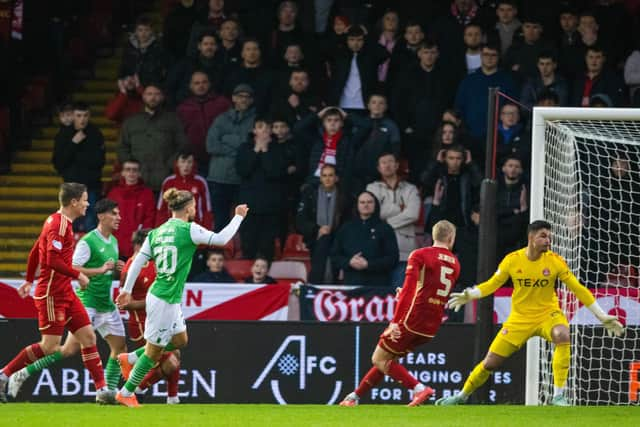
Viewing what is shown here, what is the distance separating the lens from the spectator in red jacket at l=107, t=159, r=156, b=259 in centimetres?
1664

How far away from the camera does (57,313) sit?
12.0m

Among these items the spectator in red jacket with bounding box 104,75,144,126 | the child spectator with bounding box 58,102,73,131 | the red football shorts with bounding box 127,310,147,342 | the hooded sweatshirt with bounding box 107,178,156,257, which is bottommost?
the red football shorts with bounding box 127,310,147,342

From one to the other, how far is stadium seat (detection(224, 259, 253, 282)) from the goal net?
381cm

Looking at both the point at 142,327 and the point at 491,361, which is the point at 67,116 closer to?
the point at 142,327

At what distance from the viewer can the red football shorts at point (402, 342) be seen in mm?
12320

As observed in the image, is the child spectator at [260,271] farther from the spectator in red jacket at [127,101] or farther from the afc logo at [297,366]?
the spectator in red jacket at [127,101]

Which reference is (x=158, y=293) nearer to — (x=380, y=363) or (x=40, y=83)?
(x=380, y=363)

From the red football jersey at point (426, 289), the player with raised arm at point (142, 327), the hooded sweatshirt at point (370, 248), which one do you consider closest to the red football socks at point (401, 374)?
the red football jersey at point (426, 289)

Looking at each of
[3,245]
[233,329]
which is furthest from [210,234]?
[3,245]

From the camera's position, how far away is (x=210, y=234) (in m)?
11.1

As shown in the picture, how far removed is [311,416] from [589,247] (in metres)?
4.95

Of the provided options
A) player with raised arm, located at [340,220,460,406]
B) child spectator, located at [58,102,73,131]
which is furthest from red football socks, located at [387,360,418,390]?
child spectator, located at [58,102,73,131]

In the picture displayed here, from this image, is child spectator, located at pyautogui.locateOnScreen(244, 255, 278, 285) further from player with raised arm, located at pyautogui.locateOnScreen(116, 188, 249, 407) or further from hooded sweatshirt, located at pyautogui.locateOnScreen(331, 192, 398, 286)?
player with raised arm, located at pyautogui.locateOnScreen(116, 188, 249, 407)

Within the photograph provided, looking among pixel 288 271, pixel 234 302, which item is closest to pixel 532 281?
pixel 234 302
